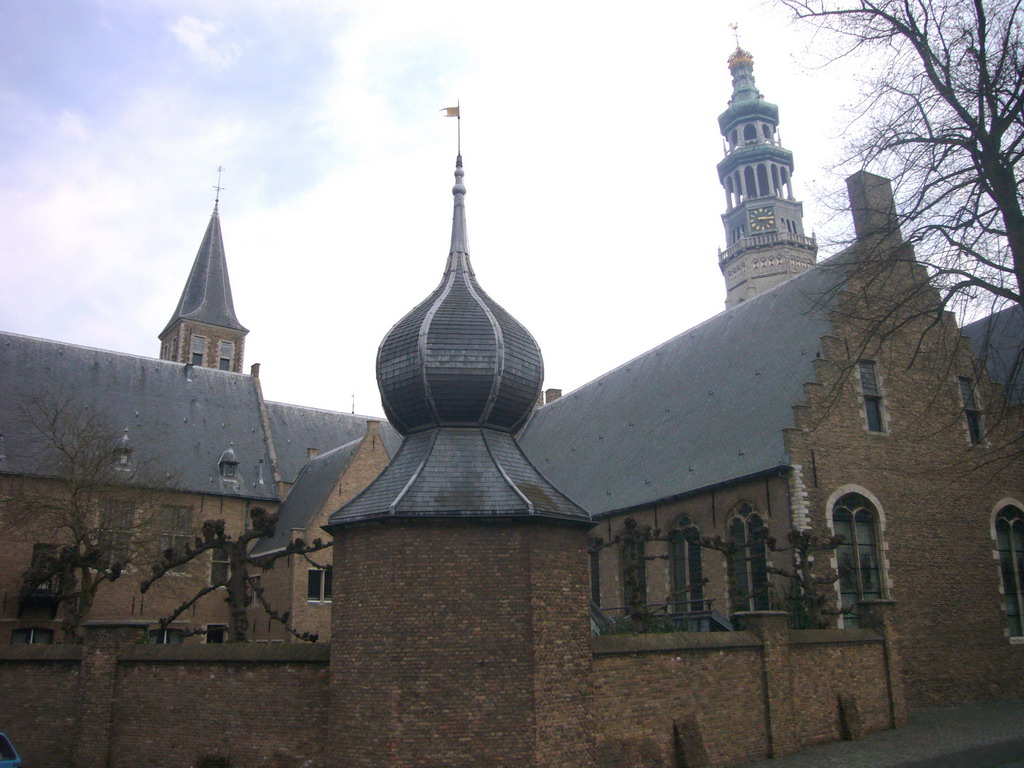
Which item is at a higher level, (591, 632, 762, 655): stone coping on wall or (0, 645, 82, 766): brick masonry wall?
(591, 632, 762, 655): stone coping on wall

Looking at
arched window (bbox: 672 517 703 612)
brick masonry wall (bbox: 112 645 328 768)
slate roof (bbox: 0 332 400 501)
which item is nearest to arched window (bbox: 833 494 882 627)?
arched window (bbox: 672 517 703 612)

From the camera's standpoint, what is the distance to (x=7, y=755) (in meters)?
11.8

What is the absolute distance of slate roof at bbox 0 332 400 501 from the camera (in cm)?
2977

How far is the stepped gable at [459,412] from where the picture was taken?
36.8 feet

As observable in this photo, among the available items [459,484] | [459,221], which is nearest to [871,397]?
[459,221]

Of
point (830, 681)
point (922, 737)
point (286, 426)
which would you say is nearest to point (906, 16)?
point (830, 681)

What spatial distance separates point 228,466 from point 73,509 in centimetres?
1107

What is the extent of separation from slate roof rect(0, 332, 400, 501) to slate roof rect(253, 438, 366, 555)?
1.49 m

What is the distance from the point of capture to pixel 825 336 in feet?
70.6

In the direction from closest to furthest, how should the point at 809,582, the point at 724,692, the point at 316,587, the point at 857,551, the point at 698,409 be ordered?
1. the point at 724,692
2. the point at 809,582
3. the point at 857,551
4. the point at 698,409
5. the point at 316,587

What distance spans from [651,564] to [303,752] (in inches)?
622

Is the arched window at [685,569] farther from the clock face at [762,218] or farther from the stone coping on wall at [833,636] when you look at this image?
the clock face at [762,218]

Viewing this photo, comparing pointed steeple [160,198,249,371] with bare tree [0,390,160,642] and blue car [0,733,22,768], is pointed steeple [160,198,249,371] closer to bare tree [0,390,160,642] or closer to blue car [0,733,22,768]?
bare tree [0,390,160,642]

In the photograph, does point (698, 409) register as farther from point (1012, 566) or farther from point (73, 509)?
point (73, 509)
